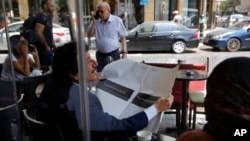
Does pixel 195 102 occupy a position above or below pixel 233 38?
below

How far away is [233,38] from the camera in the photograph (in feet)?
27.0

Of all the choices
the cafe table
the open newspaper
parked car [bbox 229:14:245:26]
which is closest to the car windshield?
parked car [bbox 229:14:245:26]

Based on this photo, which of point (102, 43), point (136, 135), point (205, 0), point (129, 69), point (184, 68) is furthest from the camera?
point (205, 0)

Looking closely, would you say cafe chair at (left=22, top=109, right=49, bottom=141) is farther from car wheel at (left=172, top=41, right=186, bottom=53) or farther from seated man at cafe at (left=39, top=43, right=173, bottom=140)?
car wheel at (left=172, top=41, right=186, bottom=53)

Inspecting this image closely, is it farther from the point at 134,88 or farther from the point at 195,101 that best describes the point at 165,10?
the point at 134,88

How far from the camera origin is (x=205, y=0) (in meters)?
13.6

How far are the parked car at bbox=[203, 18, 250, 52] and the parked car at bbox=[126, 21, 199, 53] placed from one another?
60 centimetres

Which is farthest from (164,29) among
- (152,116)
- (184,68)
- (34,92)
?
(152,116)

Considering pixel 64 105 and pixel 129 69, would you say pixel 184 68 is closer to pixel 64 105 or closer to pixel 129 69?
pixel 129 69

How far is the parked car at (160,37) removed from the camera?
28.9ft

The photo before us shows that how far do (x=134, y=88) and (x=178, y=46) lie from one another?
7.89 metres

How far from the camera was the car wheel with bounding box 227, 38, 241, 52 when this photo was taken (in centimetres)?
803

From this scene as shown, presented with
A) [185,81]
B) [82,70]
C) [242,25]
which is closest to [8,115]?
[82,70]

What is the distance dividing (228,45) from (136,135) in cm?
769
